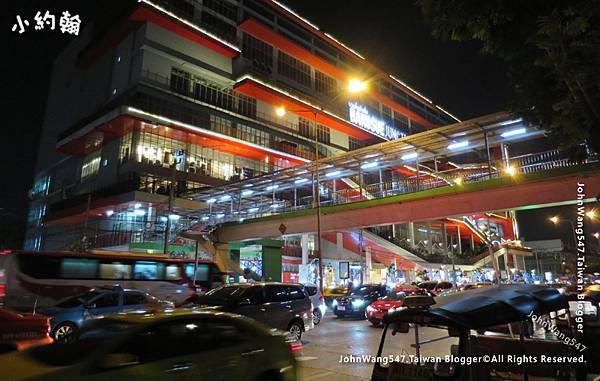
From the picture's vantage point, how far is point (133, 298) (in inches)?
560

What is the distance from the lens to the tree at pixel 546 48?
534 cm

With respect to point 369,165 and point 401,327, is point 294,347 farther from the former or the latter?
point 369,165

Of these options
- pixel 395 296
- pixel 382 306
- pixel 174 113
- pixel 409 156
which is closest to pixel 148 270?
pixel 382 306

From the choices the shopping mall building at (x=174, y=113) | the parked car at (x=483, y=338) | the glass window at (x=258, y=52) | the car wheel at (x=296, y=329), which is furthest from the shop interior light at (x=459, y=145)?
the glass window at (x=258, y=52)

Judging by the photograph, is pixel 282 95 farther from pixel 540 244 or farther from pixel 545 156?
pixel 540 244

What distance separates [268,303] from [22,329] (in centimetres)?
Answer: 632

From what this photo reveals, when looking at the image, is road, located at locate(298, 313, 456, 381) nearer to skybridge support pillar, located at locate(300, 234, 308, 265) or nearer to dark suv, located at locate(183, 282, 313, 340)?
dark suv, located at locate(183, 282, 313, 340)

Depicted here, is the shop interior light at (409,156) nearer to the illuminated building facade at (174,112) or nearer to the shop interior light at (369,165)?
the shop interior light at (369,165)

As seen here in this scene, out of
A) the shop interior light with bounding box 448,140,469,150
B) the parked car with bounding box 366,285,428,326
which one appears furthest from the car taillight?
the shop interior light with bounding box 448,140,469,150

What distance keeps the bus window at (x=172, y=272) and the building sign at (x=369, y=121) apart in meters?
41.3

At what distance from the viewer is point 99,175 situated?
4409cm

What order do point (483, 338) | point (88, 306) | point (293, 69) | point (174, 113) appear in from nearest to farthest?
1. point (483, 338)
2. point (88, 306)
3. point (174, 113)
4. point (293, 69)

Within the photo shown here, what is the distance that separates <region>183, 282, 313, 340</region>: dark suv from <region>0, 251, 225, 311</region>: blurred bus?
873 centimetres

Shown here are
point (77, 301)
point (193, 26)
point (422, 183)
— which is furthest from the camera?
point (193, 26)
